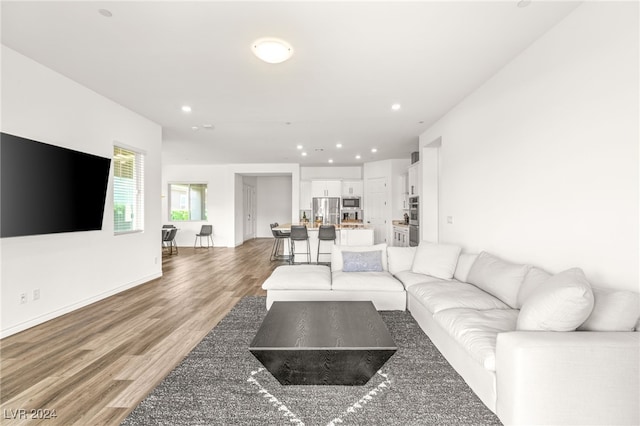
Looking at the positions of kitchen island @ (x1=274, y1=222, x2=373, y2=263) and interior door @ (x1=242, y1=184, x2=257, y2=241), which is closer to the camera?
kitchen island @ (x1=274, y1=222, x2=373, y2=263)

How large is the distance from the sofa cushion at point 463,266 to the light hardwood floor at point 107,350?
289 cm

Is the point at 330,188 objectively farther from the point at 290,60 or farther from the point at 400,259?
the point at 290,60

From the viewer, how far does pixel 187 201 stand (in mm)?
10312

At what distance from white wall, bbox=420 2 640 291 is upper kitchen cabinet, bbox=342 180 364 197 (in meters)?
6.57

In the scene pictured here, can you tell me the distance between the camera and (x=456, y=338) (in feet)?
A: 7.13

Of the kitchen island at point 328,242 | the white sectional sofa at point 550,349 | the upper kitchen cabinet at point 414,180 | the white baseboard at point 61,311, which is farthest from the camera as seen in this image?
the kitchen island at point 328,242

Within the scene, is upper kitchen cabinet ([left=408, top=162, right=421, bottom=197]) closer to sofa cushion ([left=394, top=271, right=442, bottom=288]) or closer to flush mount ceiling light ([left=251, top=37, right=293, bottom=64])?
sofa cushion ([left=394, top=271, right=442, bottom=288])

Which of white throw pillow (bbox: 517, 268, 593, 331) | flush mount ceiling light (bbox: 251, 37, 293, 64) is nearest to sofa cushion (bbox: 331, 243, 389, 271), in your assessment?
white throw pillow (bbox: 517, 268, 593, 331)

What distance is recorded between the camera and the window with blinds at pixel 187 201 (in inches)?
404

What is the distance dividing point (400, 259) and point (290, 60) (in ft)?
9.67

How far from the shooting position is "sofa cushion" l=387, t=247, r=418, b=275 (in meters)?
4.13

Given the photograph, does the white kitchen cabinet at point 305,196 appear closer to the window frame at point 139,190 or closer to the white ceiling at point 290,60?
the white ceiling at point 290,60

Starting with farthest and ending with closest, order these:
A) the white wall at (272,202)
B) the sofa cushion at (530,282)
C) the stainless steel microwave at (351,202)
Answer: the white wall at (272,202)
the stainless steel microwave at (351,202)
the sofa cushion at (530,282)

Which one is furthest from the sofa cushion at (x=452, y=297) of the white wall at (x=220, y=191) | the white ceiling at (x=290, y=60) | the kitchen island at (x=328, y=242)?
the white wall at (x=220, y=191)
